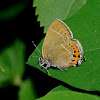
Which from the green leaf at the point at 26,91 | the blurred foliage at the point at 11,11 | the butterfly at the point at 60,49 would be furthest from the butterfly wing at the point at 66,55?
the blurred foliage at the point at 11,11

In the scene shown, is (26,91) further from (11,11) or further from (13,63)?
(11,11)

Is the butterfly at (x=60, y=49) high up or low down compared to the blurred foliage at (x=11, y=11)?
down

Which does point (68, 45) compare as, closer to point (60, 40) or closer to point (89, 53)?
point (60, 40)

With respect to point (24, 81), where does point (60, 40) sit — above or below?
above

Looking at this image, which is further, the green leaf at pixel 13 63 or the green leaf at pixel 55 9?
the green leaf at pixel 13 63

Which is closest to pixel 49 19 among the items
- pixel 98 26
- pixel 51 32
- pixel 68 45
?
pixel 51 32

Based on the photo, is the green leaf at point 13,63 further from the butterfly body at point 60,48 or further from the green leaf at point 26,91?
the butterfly body at point 60,48

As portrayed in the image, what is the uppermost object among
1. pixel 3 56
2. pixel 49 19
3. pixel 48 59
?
pixel 49 19
